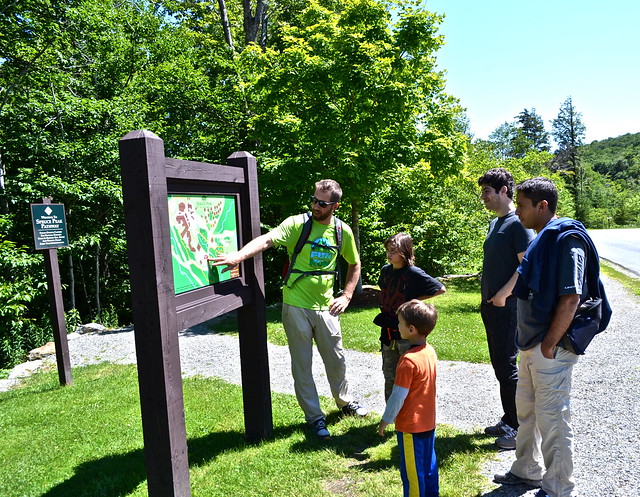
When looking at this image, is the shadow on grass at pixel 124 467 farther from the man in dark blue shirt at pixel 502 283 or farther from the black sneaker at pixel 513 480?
the man in dark blue shirt at pixel 502 283

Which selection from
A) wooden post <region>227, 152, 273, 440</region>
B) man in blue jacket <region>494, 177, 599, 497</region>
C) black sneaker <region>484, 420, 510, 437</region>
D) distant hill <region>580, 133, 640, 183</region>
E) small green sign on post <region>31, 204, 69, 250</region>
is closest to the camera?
man in blue jacket <region>494, 177, 599, 497</region>

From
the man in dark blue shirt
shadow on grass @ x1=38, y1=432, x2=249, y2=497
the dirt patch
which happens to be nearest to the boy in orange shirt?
the dirt patch

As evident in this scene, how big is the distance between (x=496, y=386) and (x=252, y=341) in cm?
306

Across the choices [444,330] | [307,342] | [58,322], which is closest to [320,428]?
[307,342]

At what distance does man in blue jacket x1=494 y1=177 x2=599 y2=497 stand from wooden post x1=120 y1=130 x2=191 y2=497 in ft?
7.06

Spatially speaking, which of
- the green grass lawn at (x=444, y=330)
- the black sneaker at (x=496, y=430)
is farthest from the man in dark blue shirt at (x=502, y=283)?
the green grass lawn at (x=444, y=330)

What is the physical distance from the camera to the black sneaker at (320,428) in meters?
4.17

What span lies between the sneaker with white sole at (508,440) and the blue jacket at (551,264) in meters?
1.39

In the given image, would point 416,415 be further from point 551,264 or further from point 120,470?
point 120,470

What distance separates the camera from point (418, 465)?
2789 mm

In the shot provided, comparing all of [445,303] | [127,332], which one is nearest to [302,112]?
[445,303]

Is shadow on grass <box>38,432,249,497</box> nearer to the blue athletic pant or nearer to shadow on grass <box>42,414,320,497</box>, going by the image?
shadow on grass <box>42,414,320,497</box>

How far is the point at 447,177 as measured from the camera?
13.0 m

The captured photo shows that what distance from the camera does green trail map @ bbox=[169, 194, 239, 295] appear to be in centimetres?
324
